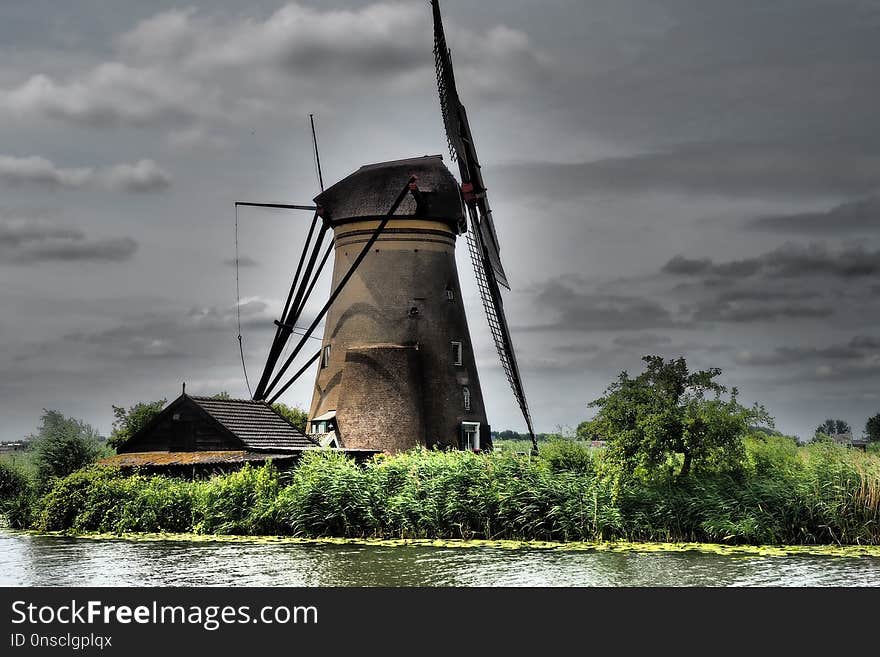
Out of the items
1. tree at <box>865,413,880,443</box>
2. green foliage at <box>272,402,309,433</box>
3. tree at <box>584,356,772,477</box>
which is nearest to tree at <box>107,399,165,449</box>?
green foliage at <box>272,402,309,433</box>

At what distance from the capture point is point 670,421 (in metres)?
18.3

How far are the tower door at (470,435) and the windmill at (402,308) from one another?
33 mm

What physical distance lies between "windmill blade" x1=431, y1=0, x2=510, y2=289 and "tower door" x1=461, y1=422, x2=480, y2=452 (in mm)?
4284

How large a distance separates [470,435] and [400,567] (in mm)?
13490

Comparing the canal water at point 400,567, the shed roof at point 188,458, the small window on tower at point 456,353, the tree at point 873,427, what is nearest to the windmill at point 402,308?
the small window on tower at point 456,353

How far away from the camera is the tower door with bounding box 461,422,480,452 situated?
28562mm

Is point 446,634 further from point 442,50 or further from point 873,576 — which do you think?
point 442,50

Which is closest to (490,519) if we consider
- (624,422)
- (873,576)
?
(624,422)

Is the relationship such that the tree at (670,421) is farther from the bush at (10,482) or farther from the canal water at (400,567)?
the bush at (10,482)

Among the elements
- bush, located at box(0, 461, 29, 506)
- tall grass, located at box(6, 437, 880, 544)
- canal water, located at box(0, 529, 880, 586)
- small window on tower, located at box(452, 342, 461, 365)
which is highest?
small window on tower, located at box(452, 342, 461, 365)

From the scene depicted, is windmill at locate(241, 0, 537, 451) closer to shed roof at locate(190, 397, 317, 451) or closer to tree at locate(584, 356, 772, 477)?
shed roof at locate(190, 397, 317, 451)

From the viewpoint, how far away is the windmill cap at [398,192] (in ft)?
92.6

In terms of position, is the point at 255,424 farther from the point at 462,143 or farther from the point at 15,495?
the point at 462,143

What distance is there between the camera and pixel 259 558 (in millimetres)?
16688
